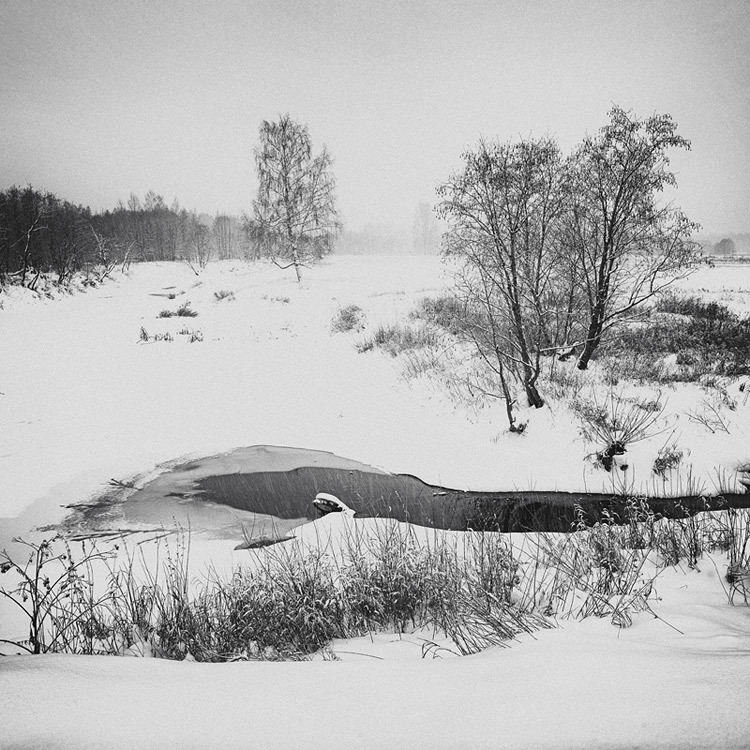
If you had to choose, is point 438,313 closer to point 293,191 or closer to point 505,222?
point 505,222

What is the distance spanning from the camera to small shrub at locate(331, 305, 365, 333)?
14609 mm

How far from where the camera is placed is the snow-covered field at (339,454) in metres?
1.09

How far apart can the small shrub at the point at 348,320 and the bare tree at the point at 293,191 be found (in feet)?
29.9

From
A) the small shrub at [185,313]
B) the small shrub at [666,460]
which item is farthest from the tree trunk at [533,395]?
the small shrub at [185,313]

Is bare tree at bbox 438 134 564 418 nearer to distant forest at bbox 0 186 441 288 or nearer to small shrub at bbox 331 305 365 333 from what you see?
small shrub at bbox 331 305 365 333

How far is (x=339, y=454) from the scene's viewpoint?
716 cm

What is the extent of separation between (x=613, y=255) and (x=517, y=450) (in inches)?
199

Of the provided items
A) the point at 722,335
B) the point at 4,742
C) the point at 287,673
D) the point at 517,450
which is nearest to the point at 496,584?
the point at 287,673

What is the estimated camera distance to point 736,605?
227cm

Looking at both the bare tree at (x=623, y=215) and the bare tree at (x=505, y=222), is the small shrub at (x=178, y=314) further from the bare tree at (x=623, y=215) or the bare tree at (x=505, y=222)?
the bare tree at (x=623, y=215)

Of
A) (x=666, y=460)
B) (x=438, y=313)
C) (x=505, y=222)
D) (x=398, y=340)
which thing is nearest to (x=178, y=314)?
(x=398, y=340)

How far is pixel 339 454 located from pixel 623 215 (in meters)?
7.97

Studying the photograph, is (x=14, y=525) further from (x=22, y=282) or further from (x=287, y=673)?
(x=22, y=282)

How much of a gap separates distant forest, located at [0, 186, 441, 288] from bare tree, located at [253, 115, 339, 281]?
952 millimetres
